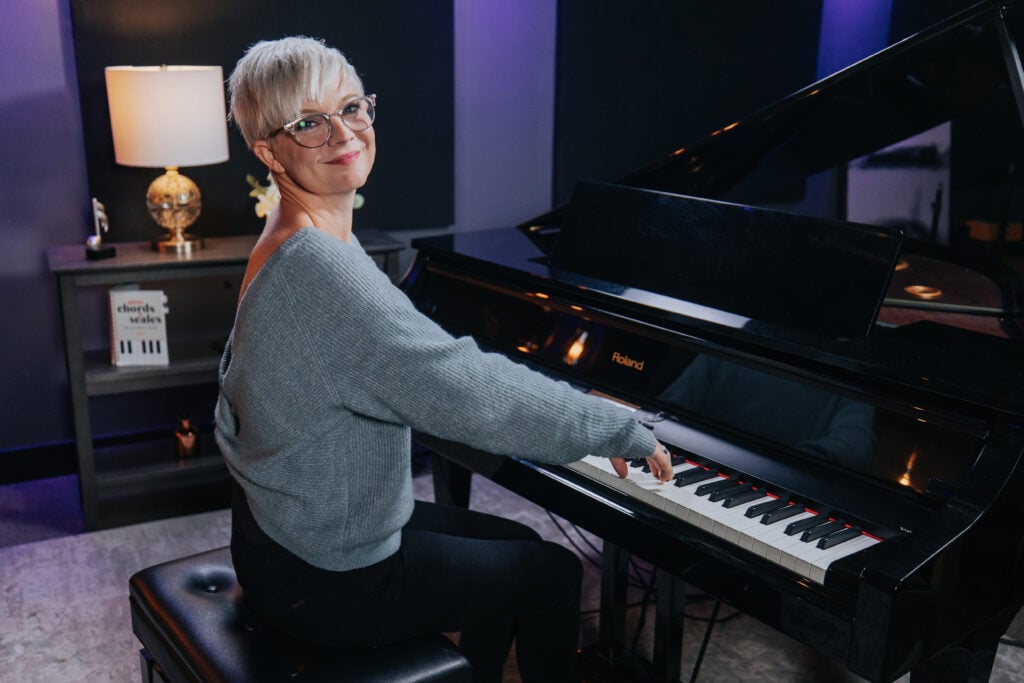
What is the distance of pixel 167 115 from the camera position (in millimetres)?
3115

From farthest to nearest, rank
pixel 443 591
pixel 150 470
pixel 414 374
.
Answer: pixel 150 470, pixel 443 591, pixel 414 374

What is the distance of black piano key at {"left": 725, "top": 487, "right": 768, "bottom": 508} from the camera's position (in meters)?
1.72

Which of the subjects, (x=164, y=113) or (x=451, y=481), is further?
Result: (x=164, y=113)

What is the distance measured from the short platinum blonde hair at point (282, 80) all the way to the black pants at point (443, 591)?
62cm

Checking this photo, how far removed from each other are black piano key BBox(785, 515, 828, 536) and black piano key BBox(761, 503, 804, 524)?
24 millimetres

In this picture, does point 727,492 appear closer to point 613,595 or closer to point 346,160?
point 613,595

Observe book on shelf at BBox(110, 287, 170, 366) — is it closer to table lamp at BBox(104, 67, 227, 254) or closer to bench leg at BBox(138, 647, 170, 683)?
table lamp at BBox(104, 67, 227, 254)

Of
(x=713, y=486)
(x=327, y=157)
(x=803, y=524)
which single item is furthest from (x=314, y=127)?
(x=803, y=524)

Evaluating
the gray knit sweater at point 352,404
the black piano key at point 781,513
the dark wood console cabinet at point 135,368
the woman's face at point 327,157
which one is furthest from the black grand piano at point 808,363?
the dark wood console cabinet at point 135,368

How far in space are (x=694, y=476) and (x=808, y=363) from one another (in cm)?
28

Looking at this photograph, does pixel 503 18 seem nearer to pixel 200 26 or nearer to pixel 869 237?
pixel 200 26

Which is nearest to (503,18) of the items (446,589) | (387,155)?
(387,155)

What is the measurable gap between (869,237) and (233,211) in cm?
249

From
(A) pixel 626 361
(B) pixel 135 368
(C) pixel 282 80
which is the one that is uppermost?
(C) pixel 282 80
